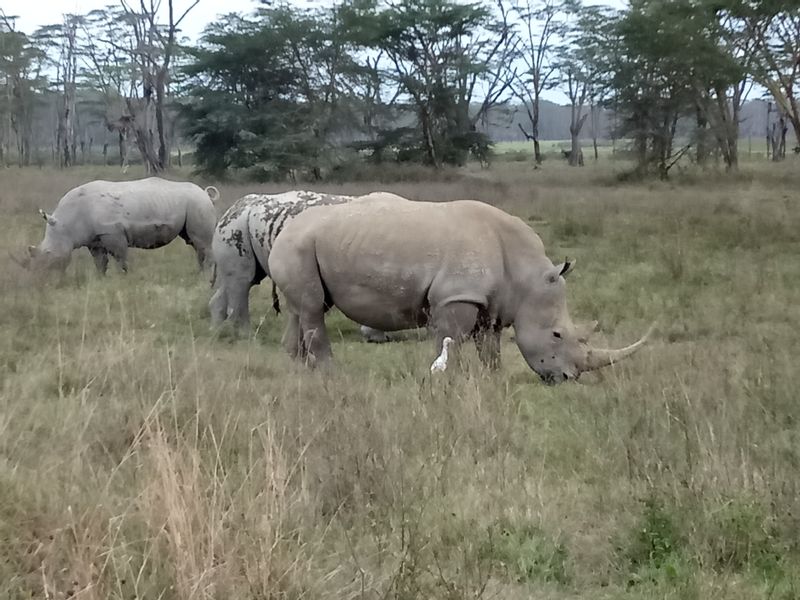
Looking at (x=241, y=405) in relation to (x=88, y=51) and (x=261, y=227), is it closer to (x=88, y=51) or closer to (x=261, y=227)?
(x=261, y=227)

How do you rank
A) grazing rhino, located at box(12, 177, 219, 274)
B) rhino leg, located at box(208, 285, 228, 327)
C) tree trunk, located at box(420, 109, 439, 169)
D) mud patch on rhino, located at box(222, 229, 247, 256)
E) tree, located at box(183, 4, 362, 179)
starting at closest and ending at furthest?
mud patch on rhino, located at box(222, 229, 247, 256), rhino leg, located at box(208, 285, 228, 327), grazing rhino, located at box(12, 177, 219, 274), tree, located at box(183, 4, 362, 179), tree trunk, located at box(420, 109, 439, 169)

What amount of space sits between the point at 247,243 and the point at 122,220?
428 centimetres

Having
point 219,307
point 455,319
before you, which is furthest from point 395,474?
point 219,307

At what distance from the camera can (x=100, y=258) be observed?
12062 millimetres

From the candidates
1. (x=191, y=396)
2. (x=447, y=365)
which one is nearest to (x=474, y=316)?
(x=447, y=365)

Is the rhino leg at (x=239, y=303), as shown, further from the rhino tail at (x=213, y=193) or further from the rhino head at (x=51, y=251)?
the rhino tail at (x=213, y=193)

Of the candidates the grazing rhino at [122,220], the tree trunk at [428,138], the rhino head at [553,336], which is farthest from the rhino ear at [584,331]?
the tree trunk at [428,138]

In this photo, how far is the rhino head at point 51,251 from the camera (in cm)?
1091

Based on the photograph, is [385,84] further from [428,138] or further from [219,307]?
[219,307]

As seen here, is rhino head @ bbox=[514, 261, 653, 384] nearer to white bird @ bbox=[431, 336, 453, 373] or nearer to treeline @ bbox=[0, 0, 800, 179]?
white bird @ bbox=[431, 336, 453, 373]

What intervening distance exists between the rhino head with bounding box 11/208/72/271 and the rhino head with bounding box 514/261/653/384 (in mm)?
6536

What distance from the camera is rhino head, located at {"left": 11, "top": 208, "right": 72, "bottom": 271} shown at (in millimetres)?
10913

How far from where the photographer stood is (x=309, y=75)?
30.5 metres

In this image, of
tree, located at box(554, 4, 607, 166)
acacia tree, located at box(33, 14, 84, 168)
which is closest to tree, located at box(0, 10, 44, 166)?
acacia tree, located at box(33, 14, 84, 168)
